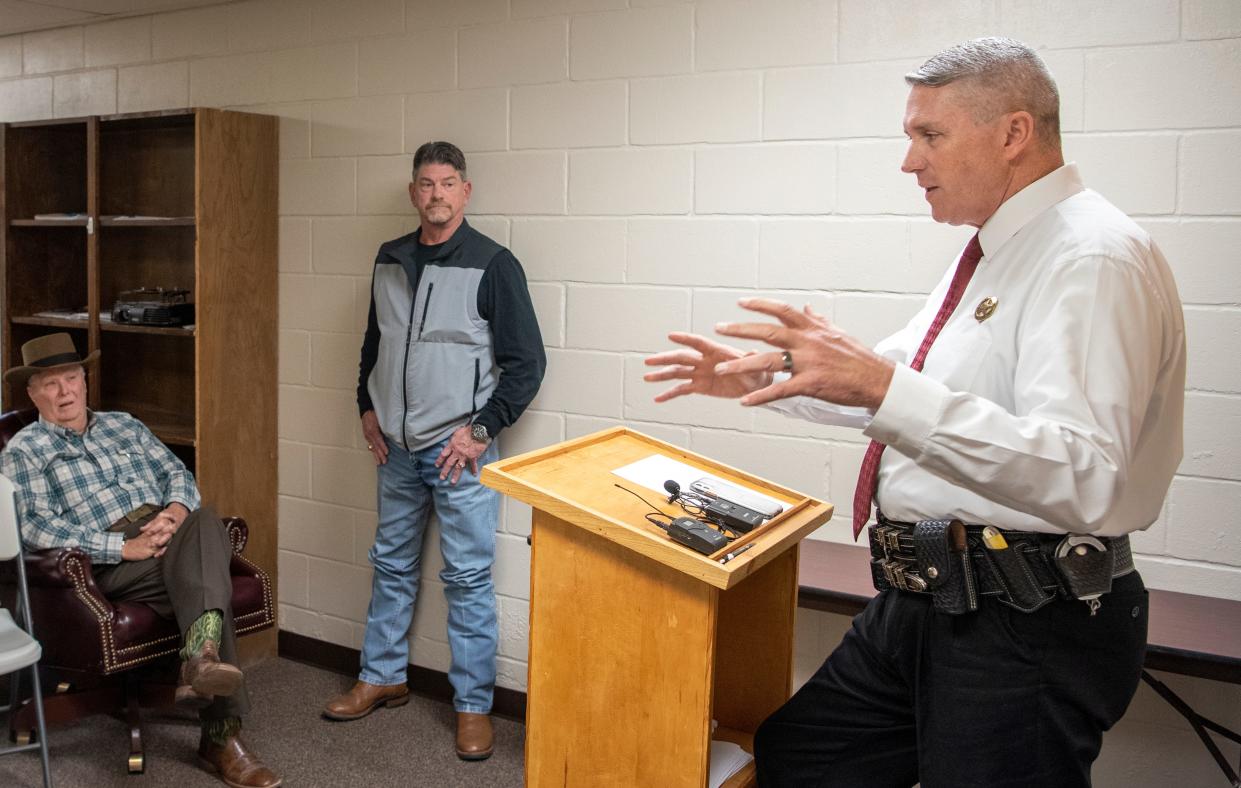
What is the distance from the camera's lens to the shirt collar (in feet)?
5.24

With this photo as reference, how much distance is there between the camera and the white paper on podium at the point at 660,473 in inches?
76.7

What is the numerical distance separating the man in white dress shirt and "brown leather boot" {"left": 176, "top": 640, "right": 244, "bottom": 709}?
72.8 inches

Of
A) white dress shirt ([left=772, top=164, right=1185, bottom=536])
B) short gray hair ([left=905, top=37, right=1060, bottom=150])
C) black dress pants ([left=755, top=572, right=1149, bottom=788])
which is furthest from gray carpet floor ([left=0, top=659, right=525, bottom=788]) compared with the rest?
short gray hair ([left=905, top=37, right=1060, bottom=150])

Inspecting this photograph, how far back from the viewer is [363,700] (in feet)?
11.5

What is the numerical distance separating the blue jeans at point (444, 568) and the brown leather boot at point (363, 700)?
1.1 inches

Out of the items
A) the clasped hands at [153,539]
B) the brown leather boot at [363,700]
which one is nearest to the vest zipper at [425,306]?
the clasped hands at [153,539]

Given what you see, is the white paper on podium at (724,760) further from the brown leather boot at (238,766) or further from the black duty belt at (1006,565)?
the brown leather boot at (238,766)

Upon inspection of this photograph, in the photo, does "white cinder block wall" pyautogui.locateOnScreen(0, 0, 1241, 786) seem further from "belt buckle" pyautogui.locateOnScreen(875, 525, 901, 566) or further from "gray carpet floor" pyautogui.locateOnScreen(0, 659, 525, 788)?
"belt buckle" pyautogui.locateOnScreen(875, 525, 901, 566)

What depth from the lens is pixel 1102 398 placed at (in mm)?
1383

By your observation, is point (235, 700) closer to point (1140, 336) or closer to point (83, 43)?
point (1140, 336)

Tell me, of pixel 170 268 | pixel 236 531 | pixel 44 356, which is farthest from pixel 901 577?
pixel 170 268

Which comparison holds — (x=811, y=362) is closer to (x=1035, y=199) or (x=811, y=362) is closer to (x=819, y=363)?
(x=819, y=363)

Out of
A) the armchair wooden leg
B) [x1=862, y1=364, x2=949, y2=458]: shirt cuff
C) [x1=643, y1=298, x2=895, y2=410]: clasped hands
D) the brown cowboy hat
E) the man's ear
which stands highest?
the man's ear

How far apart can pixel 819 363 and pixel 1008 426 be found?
0.82 ft
